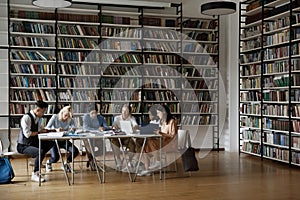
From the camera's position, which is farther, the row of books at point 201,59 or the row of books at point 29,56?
the row of books at point 201,59

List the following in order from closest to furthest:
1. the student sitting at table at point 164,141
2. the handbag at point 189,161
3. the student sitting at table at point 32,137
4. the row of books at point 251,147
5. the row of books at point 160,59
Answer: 1. the student sitting at table at point 32,137
2. the handbag at point 189,161
3. the student sitting at table at point 164,141
4. the row of books at point 251,147
5. the row of books at point 160,59

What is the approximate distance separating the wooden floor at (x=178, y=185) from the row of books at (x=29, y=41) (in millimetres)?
2431

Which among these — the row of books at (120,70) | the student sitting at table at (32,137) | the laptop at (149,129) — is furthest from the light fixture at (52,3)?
the laptop at (149,129)

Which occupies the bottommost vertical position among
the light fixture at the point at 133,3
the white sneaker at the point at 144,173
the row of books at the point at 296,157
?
the white sneaker at the point at 144,173

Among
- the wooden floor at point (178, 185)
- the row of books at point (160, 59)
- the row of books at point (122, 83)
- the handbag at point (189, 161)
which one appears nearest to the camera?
the wooden floor at point (178, 185)

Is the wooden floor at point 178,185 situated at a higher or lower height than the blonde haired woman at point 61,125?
lower

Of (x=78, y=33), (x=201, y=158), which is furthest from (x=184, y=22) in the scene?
(x=201, y=158)

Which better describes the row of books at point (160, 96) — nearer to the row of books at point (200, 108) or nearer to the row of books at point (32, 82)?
the row of books at point (200, 108)

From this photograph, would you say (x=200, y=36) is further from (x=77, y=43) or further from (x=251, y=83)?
(x=77, y=43)

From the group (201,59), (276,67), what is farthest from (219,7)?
(201,59)

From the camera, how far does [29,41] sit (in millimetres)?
8273

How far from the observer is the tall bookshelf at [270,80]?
721 centimetres

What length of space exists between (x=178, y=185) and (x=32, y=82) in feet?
13.1

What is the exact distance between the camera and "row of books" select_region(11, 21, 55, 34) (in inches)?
323
